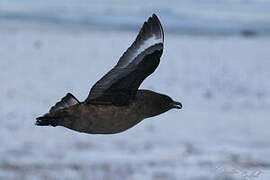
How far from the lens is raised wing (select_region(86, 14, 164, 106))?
2.32 m

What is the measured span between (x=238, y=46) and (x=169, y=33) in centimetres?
584

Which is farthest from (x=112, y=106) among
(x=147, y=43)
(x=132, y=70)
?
(x=147, y=43)

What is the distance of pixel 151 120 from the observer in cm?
1433

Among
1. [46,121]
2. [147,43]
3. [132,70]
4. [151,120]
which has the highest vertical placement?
[151,120]

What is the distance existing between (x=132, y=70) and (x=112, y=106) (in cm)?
25

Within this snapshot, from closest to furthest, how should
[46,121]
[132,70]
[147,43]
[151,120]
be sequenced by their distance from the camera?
1. [46,121]
2. [132,70]
3. [147,43]
4. [151,120]

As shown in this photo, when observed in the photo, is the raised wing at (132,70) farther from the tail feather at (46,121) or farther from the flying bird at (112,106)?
the tail feather at (46,121)

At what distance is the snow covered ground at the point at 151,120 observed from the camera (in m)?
10.4

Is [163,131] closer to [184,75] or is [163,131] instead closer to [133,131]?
[133,131]

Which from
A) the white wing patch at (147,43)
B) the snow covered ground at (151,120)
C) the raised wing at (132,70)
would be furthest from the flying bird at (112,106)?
the snow covered ground at (151,120)

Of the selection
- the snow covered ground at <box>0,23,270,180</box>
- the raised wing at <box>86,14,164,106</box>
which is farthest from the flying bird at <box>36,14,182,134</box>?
the snow covered ground at <box>0,23,270,180</box>

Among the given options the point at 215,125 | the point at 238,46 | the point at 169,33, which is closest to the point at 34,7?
the point at 169,33

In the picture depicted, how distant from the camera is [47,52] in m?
24.8

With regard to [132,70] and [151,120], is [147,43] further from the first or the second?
[151,120]
